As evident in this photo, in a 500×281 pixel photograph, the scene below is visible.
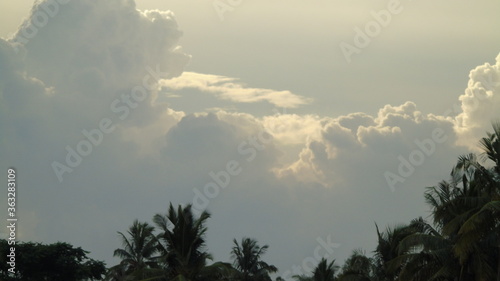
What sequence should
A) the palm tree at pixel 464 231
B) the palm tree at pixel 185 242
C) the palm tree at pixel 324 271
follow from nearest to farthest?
the palm tree at pixel 464 231, the palm tree at pixel 185 242, the palm tree at pixel 324 271

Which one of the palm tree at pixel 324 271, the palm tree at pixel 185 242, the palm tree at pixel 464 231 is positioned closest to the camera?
the palm tree at pixel 464 231

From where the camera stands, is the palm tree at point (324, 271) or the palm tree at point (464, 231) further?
the palm tree at point (324, 271)

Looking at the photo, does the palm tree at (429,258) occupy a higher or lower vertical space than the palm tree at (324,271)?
lower

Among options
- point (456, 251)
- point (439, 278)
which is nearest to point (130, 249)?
point (439, 278)

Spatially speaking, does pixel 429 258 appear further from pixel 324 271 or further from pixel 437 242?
pixel 324 271

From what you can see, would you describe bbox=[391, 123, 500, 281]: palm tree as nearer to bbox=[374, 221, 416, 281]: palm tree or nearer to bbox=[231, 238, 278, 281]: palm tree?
bbox=[374, 221, 416, 281]: palm tree

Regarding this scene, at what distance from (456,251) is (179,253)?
18465 millimetres

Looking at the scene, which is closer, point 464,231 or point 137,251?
point 464,231

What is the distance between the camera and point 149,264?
208ft

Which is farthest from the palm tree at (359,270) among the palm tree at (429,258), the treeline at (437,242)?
the palm tree at (429,258)

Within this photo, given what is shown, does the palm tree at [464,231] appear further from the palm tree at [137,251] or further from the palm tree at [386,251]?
the palm tree at [137,251]

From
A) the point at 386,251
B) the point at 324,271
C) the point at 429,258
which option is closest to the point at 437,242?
the point at 429,258

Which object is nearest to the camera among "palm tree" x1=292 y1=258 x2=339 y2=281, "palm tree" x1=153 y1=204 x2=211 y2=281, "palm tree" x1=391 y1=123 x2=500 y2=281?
"palm tree" x1=391 y1=123 x2=500 y2=281

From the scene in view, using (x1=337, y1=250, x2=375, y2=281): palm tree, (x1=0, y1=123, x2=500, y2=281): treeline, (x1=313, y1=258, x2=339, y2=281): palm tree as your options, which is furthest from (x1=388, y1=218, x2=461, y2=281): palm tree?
(x1=313, y1=258, x2=339, y2=281): palm tree
